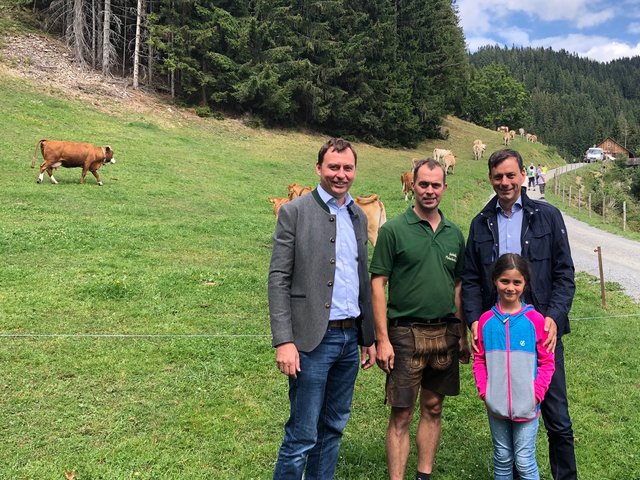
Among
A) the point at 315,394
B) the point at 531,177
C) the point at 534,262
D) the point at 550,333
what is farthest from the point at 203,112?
the point at 550,333

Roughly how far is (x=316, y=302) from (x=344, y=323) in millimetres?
240

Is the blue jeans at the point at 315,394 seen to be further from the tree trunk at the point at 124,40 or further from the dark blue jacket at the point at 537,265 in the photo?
the tree trunk at the point at 124,40

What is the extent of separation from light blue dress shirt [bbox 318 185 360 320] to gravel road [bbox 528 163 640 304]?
7794 millimetres

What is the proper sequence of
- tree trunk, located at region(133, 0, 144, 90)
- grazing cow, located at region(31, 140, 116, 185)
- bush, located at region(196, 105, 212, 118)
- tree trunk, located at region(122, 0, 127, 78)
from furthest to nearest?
tree trunk, located at region(122, 0, 127, 78) < bush, located at region(196, 105, 212, 118) < tree trunk, located at region(133, 0, 144, 90) < grazing cow, located at region(31, 140, 116, 185)

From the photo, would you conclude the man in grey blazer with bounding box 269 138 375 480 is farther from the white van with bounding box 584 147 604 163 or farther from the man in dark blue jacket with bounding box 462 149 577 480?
the white van with bounding box 584 147 604 163

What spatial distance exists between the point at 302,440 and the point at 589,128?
131 meters

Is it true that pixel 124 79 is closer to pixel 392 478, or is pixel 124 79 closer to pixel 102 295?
pixel 102 295

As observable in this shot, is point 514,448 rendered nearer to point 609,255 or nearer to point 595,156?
point 609,255

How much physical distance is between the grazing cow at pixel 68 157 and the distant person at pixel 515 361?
13.7 meters

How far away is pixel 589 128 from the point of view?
381 ft

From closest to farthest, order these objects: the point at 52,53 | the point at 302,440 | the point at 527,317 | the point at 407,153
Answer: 1. the point at 302,440
2. the point at 527,317
3. the point at 52,53
4. the point at 407,153

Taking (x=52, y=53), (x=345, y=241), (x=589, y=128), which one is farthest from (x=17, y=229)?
(x=589, y=128)

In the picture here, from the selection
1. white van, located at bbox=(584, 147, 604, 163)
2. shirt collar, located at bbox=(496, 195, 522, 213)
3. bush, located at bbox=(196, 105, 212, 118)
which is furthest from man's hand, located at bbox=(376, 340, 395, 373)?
white van, located at bbox=(584, 147, 604, 163)

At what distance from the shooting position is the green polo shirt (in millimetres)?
3215
